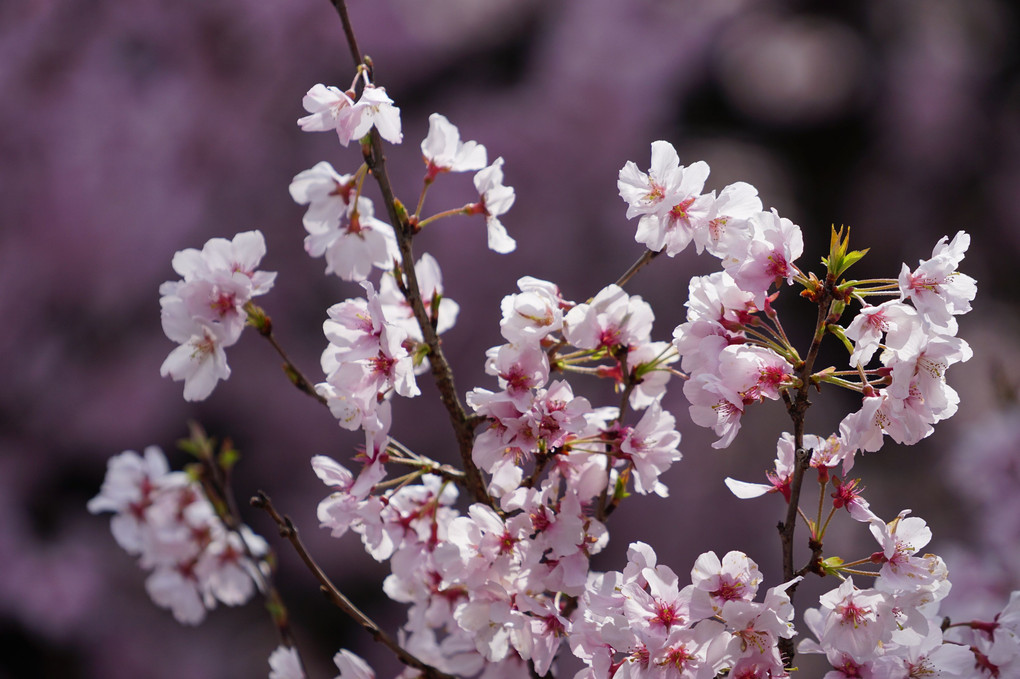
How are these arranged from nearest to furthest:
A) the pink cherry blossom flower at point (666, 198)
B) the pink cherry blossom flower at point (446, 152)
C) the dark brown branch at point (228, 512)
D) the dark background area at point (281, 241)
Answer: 1. the pink cherry blossom flower at point (666, 198)
2. the pink cherry blossom flower at point (446, 152)
3. the dark brown branch at point (228, 512)
4. the dark background area at point (281, 241)

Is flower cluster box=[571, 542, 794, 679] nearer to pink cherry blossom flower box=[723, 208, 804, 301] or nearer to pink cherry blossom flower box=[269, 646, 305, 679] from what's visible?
pink cherry blossom flower box=[723, 208, 804, 301]

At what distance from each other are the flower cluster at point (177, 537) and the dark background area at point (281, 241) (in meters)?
1.49

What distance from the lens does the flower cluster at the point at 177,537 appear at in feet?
3.29

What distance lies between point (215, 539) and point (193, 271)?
0.46 meters

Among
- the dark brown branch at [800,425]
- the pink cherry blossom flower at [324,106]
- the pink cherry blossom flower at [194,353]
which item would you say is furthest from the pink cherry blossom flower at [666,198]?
the pink cherry blossom flower at [194,353]

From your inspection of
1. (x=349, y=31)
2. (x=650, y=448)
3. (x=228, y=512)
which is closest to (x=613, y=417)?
(x=650, y=448)

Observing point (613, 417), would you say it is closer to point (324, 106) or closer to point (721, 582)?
point (721, 582)

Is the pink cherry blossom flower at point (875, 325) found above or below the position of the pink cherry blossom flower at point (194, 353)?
above

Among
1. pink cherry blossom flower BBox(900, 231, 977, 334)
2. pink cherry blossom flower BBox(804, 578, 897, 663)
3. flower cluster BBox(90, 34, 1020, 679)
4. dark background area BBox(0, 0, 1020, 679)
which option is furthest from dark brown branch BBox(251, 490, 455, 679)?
dark background area BBox(0, 0, 1020, 679)

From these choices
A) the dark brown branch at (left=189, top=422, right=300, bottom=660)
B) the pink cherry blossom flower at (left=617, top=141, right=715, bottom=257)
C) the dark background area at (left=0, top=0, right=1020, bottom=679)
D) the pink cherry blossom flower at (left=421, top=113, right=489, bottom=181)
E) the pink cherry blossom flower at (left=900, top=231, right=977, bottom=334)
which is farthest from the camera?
the dark background area at (left=0, top=0, right=1020, bottom=679)

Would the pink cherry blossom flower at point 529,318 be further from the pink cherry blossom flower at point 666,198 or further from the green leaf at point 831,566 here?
the green leaf at point 831,566

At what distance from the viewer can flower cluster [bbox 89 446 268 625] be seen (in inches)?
39.5

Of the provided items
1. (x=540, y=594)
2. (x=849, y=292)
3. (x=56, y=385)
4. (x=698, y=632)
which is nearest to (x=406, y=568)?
(x=540, y=594)

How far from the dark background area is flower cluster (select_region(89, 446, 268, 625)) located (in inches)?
58.5
